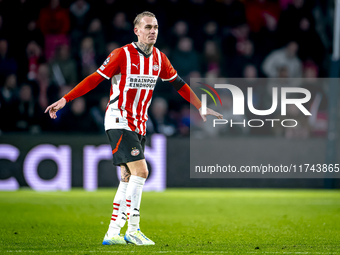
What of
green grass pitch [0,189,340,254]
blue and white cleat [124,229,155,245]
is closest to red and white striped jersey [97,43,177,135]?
blue and white cleat [124,229,155,245]

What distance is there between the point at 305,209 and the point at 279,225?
192 centimetres

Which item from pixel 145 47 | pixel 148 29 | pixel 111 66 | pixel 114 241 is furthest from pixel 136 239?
pixel 148 29

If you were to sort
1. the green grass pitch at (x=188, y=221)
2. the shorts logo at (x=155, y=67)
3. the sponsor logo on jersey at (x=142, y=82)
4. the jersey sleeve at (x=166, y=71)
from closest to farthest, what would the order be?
1. the green grass pitch at (x=188, y=221)
2. the sponsor logo on jersey at (x=142, y=82)
3. the shorts logo at (x=155, y=67)
4. the jersey sleeve at (x=166, y=71)

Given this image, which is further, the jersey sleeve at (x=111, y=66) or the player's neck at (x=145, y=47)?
the player's neck at (x=145, y=47)

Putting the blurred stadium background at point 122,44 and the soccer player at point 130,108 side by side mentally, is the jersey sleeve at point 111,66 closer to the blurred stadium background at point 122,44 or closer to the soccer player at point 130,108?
the soccer player at point 130,108

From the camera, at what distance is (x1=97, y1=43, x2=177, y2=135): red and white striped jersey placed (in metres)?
5.34

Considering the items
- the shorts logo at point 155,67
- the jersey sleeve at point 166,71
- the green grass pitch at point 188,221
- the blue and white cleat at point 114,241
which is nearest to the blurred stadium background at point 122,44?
the green grass pitch at point 188,221

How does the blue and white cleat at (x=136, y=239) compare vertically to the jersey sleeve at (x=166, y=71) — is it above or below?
below

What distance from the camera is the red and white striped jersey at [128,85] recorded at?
5.34 meters

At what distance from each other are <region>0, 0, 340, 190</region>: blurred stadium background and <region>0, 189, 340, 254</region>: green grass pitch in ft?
1.72

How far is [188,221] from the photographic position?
738cm

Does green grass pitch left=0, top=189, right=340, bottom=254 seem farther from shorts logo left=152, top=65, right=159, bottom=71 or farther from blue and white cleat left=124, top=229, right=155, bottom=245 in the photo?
shorts logo left=152, top=65, right=159, bottom=71

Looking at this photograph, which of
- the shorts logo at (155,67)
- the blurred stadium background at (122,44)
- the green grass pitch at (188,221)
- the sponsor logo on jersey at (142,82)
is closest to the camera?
the green grass pitch at (188,221)

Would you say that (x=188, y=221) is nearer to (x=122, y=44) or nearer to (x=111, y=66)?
(x=111, y=66)
